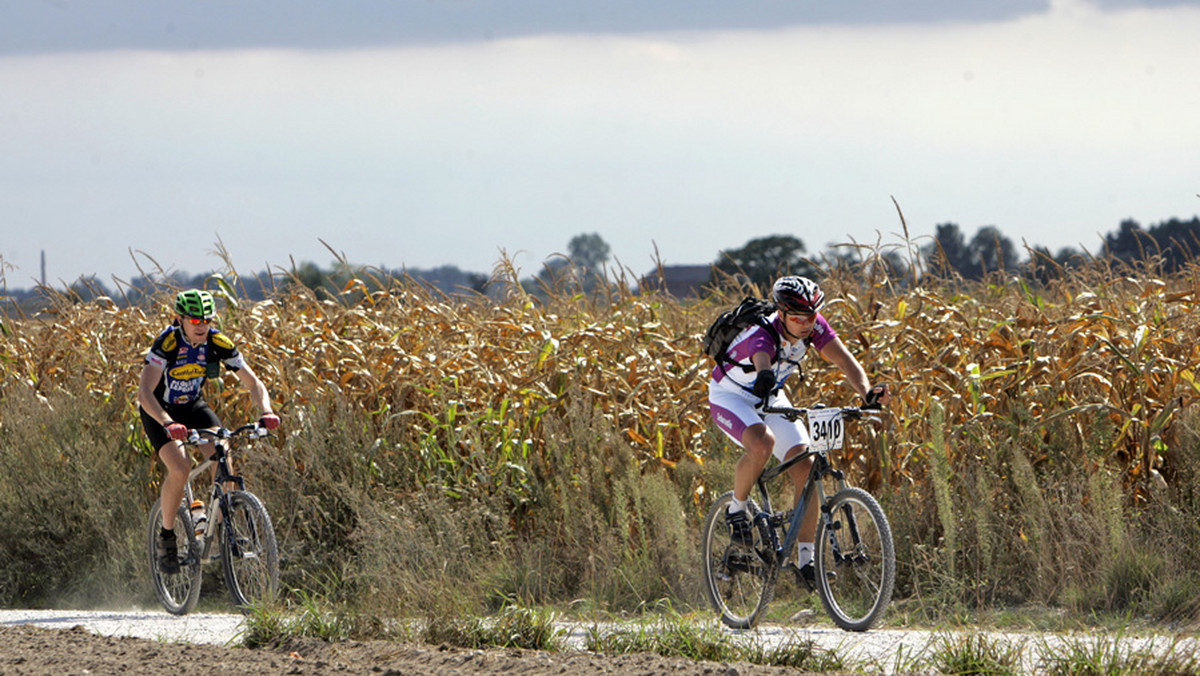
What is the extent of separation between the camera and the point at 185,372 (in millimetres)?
9367

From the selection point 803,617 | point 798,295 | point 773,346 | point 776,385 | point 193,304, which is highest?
point 193,304

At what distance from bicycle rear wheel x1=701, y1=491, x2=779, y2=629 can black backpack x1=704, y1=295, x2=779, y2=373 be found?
32.9 inches

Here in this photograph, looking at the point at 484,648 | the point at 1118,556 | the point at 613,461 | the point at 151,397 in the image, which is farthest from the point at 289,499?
the point at 1118,556

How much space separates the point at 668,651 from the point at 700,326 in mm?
5274

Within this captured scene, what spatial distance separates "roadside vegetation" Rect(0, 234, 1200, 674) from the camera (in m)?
7.95

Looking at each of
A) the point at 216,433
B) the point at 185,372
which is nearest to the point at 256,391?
the point at 216,433

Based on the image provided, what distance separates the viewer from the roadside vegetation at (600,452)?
7953 mm

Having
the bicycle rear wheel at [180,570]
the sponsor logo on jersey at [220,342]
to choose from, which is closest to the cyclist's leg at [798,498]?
the sponsor logo on jersey at [220,342]

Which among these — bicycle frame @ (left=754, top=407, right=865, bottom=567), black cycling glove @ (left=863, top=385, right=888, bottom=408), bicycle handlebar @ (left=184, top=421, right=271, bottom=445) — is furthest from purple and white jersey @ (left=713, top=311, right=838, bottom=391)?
bicycle handlebar @ (left=184, top=421, right=271, bottom=445)

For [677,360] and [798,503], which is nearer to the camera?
[798,503]

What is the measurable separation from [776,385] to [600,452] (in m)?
2.30

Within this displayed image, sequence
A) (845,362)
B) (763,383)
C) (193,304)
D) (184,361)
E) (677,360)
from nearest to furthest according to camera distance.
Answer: (763,383) < (845,362) < (193,304) < (184,361) < (677,360)

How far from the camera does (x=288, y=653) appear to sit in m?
6.76

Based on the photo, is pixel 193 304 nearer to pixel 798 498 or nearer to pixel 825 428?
pixel 798 498
